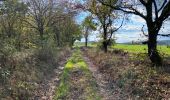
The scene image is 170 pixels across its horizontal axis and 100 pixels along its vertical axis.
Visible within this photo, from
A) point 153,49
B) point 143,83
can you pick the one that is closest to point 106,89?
point 143,83

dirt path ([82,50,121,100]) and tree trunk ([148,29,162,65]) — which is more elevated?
tree trunk ([148,29,162,65])

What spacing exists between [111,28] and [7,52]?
32.0 m

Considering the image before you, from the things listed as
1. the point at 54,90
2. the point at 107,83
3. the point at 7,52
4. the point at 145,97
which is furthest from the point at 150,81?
the point at 7,52

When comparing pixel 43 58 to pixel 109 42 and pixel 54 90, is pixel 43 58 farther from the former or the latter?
pixel 109 42

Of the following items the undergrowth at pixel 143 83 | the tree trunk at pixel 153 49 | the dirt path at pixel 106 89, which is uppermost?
the tree trunk at pixel 153 49

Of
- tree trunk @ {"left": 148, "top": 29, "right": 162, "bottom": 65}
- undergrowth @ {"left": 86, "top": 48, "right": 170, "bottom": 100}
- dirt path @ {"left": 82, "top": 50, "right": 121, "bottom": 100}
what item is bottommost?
dirt path @ {"left": 82, "top": 50, "right": 121, "bottom": 100}

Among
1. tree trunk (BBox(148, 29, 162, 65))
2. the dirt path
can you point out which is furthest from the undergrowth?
tree trunk (BBox(148, 29, 162, 65))

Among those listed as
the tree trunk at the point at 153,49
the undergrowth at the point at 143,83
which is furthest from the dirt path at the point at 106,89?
the tree trunk at the point at 153,49

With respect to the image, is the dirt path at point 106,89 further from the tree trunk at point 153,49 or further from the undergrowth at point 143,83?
the tree trunk at point 153,49

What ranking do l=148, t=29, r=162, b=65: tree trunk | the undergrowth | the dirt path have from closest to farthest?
the undergrowth
the dirt path
l=148, t=29, r=162, b=65: tree trunk

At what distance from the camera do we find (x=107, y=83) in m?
22.0

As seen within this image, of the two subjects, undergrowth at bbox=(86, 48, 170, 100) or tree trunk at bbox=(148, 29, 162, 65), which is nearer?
undergrowth at bbox=(86, 48, 170, 100)

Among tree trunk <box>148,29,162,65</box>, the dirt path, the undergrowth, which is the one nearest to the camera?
the undergrowth

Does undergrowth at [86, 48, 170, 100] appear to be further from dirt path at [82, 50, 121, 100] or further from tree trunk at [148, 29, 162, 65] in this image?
tree trunk at [148, 29, 162, 65]
